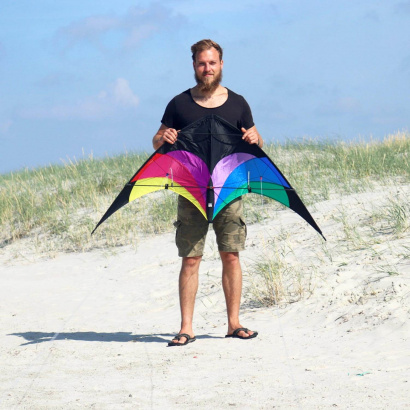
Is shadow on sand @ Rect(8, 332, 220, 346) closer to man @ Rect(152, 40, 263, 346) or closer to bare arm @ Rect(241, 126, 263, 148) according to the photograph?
man @ Rect(152, 40, 263, 346)

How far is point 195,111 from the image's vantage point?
465cm

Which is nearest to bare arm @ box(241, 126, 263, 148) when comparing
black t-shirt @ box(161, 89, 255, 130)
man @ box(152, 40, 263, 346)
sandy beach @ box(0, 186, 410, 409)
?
man @ box(152, 40, 263, 346)

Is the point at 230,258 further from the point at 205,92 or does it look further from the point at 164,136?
the point at 205,92

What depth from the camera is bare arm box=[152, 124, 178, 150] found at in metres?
4.57

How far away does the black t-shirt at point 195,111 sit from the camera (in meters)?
4.66

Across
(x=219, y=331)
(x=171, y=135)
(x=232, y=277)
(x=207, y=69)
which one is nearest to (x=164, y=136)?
(x=171, y=135)

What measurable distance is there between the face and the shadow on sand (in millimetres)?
2041

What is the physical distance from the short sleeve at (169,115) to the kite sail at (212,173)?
0.10m

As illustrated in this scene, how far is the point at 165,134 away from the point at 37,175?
10912mm

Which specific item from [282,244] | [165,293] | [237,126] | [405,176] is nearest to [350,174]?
[405,176]

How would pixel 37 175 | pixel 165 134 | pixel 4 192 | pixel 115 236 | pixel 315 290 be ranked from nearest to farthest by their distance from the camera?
pixel 165 134 < pixel 315 290 < pixel 115 236 < pixel 4 192 < pixel 37 175

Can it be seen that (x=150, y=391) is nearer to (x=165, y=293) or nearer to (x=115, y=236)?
(x=165, y=293)

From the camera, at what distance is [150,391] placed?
4008mm

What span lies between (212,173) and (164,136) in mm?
503
